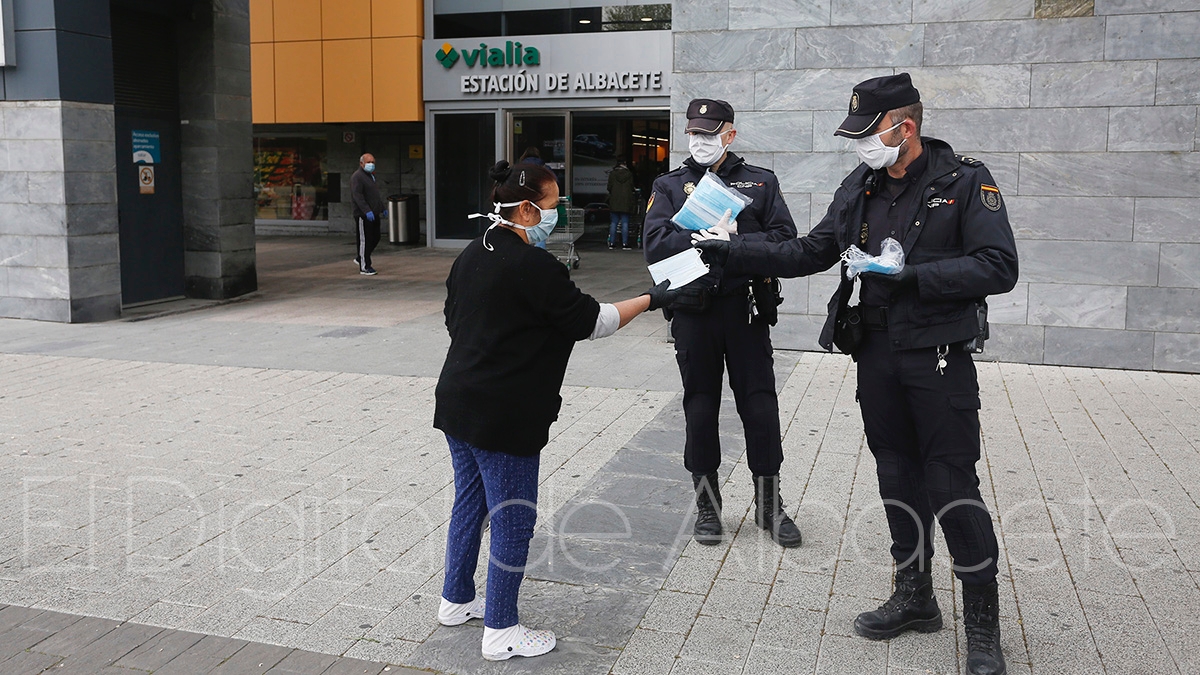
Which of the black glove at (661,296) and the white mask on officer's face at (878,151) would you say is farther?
the black glove at (661,296)

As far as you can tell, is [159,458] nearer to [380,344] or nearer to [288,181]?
[380,344]

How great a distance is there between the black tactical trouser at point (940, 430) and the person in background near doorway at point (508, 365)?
1.00 metres

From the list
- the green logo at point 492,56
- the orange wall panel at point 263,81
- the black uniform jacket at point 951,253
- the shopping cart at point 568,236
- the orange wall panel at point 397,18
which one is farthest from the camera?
the orange wall panel at point 263,81

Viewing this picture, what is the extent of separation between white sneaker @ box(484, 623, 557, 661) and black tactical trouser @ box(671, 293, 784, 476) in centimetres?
152

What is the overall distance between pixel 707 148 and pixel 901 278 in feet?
5.04

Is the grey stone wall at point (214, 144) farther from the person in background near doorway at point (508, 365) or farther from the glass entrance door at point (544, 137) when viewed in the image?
the person in background near doorway at point (508, 365)

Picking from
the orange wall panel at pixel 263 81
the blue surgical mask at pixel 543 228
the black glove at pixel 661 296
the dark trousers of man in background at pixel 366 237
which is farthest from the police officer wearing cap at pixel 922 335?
the orange wall panel at pixel 263 81

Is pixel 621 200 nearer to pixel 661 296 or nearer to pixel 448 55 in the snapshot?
pixel 448 55

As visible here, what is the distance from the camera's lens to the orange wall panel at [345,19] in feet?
69.5

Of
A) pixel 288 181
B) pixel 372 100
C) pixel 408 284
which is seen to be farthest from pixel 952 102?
pixel 288 181

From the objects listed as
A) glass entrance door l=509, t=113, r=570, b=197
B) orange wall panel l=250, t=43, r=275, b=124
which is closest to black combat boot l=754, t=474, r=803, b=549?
glass entrance door l=509, t=113, r=570, b=197

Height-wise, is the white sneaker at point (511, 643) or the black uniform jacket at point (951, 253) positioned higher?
the black uniform jacket at point (951, 253)

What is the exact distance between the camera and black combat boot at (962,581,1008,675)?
3.62 m

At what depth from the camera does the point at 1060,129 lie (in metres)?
8.90
